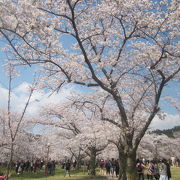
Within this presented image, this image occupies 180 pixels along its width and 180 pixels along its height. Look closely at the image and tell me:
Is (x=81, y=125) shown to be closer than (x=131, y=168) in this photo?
No

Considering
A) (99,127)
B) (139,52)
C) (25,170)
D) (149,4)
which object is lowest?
(25,170)

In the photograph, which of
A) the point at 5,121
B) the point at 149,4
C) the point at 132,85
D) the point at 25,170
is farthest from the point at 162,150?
the point at 149,4

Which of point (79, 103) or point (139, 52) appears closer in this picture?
point (139, 52)

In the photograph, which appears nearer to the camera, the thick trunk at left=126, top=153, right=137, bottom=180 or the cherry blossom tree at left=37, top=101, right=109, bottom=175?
the thick trunk at left=126, top=153, right=137, bottom=180

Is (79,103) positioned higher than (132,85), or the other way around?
(132,85)

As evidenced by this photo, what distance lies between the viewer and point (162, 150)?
227 ft

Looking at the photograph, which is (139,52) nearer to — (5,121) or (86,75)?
(86,75)

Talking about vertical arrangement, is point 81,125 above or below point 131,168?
above

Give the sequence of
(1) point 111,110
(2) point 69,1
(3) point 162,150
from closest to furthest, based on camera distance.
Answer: (2) point 69,1 < (1) point 111,110 < (3) point 162,150

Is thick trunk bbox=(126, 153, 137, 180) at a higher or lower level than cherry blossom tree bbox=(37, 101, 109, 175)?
lower

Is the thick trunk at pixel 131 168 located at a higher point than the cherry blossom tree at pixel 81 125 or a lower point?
lower

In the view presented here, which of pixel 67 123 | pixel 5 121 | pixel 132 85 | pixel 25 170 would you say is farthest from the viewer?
pixel 25 170

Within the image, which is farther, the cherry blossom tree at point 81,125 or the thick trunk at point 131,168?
the cherry blossom tree at point 81,125

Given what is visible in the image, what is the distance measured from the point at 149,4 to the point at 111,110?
12.2 metres
